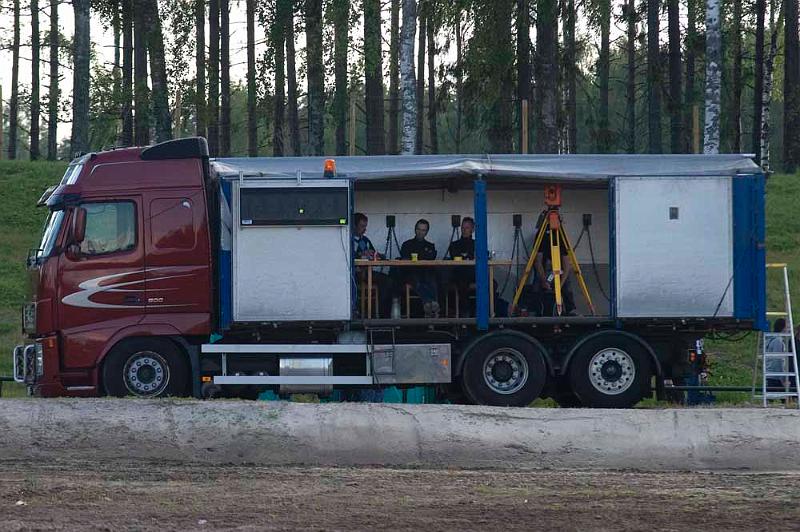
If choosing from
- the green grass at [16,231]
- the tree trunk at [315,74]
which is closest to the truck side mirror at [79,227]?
the green grass at [16,231]

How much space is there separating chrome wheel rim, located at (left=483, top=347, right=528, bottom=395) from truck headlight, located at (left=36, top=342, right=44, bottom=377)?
512 cm

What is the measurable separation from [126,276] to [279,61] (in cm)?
2052

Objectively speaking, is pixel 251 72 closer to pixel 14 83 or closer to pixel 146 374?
pixel 14 83

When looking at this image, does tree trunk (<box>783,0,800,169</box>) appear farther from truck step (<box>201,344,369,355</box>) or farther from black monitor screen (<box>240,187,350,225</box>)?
truck step (<box>201,344,369,355</box>)

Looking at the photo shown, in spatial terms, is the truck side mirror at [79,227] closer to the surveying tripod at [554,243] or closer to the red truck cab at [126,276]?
the red truck cab at [126,276]

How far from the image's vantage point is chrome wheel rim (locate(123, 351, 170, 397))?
1438 centimetres

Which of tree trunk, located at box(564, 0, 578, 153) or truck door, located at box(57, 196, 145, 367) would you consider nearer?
truck door, located at box(57, 196, 145, 367)

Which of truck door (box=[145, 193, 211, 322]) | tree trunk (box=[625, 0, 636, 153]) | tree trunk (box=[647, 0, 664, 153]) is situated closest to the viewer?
truck door (box=[145, 193, 211, 322])

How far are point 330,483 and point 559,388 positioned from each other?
567 cm

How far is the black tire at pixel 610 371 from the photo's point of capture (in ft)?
47.4

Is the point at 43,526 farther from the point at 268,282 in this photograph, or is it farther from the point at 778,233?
the point at 778,233

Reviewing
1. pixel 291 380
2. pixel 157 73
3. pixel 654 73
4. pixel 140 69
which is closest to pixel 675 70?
pixel 654 73

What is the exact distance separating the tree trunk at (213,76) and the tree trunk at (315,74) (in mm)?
2684

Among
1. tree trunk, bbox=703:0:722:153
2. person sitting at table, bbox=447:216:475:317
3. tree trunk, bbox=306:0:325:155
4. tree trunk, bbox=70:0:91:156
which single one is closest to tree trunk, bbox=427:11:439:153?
tree trunk, bbox=306:0:325:155
